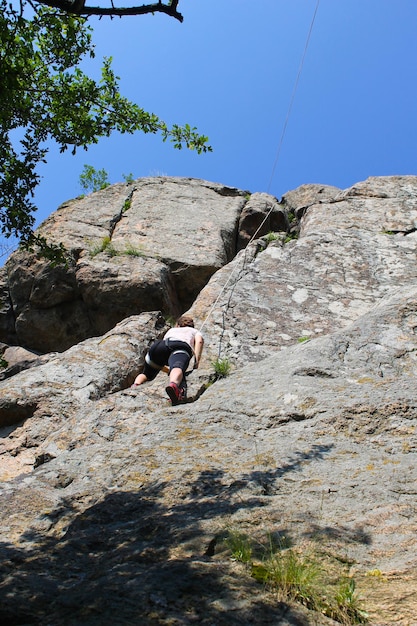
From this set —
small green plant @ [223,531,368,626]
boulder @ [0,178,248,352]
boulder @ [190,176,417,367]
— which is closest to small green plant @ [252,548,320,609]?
small green plant @ [223,531,368,626]

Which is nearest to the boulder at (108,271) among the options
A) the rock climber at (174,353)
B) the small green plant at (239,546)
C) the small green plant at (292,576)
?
the rock climber at (174,353)

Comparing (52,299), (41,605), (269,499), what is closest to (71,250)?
(52,299)

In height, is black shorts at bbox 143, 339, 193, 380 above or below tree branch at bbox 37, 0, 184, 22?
below

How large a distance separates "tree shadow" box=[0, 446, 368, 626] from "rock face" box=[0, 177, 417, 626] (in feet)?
0.04

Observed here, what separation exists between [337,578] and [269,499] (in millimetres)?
1038

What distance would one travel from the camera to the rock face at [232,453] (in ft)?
10.2

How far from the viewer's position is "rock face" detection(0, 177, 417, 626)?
122 inches

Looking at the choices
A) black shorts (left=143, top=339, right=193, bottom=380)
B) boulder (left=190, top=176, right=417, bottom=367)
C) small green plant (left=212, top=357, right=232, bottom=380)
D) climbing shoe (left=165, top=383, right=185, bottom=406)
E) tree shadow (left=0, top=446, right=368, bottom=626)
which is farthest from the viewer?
boulder (left=190, top=176, right=417, bottom=367)

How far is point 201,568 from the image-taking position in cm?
325

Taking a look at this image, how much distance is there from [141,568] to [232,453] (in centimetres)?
195

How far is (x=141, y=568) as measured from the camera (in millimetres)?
3330

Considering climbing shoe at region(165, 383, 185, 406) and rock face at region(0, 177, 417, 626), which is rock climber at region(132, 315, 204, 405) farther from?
climbing shoe at region(165, 383, 185, 406)

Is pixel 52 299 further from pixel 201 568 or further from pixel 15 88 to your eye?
pixel 201 568

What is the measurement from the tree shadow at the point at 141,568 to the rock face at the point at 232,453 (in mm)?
13
